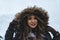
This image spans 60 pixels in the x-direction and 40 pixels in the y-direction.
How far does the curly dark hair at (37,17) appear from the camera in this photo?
1.91 meters

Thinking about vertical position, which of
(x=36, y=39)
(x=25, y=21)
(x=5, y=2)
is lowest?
(x=36, y=39)

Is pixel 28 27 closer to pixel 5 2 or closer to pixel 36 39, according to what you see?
pixel 36 39

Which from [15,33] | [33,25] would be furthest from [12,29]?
[33,25]

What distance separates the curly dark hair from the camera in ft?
6.28

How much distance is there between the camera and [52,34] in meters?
1.95

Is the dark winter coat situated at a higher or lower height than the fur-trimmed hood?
lower

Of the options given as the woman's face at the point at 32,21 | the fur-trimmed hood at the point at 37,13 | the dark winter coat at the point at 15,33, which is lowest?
the dark winter coat at the point at 15,33

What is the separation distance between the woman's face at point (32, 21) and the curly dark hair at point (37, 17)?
2cm

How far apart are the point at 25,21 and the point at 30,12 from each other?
68mm

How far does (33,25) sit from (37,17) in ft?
0.19

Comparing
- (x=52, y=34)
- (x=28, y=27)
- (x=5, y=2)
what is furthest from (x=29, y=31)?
(x=5, y=2)

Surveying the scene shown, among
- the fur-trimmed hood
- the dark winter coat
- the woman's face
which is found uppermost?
the fur-trimmed hood

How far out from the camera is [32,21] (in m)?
1.91

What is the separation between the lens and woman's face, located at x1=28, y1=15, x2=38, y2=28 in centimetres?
191
